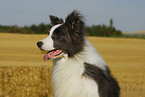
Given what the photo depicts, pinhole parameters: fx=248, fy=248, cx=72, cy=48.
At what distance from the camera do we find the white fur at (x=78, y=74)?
5.23 meters

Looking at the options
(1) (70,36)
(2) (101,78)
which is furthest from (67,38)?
(2) (101,78)

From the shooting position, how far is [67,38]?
207 inches

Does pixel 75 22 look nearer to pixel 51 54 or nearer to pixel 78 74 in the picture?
pixel 51 54

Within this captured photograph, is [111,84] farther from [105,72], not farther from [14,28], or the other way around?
[14,28]

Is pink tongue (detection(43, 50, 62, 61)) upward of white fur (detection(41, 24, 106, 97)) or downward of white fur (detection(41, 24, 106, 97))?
upward

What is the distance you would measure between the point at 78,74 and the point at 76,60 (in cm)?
30

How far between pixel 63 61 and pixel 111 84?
1.20 meters

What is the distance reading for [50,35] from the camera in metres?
5.26

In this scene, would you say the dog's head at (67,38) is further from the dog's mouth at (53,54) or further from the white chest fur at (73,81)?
the white chest fur at (73,81)

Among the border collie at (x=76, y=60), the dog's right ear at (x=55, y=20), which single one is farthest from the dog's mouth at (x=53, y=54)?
the dog's right ear at (x=55, y=20)

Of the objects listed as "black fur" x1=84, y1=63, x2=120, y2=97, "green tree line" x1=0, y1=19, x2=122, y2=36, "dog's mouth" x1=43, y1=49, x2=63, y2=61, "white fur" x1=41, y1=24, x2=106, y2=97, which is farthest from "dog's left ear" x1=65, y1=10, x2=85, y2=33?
"green tree line" x1=0, y1=19, x2=122, y2=36

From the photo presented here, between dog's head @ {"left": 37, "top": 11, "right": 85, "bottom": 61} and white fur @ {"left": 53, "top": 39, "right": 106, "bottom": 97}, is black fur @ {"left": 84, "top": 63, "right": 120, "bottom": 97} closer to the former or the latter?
white fur @ {"left": 53, "top": 39, "right": 106, "bottom": 97}

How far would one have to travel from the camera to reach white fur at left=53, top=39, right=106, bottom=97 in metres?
5.23

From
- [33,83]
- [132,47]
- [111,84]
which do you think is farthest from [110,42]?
[111,84]
